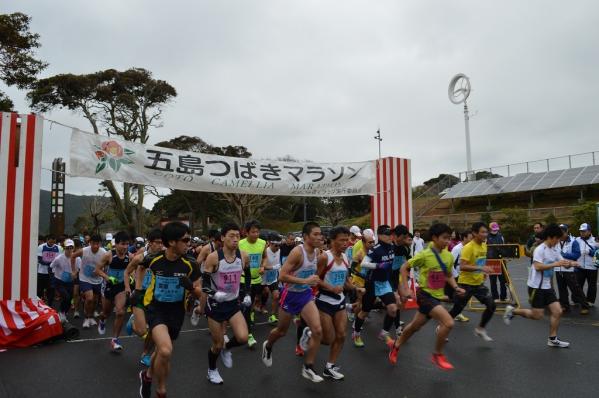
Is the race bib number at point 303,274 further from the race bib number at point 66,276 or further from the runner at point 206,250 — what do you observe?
the race bib number at point 66,276

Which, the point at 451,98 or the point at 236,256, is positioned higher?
the point at 451,98

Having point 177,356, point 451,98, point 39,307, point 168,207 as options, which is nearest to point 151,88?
point 168,207

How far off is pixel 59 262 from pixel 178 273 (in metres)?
6.37

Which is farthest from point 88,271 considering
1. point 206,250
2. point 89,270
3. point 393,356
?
point 393,356

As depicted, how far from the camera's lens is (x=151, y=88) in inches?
1148

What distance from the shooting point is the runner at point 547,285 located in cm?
664

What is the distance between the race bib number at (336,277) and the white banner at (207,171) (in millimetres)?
4594

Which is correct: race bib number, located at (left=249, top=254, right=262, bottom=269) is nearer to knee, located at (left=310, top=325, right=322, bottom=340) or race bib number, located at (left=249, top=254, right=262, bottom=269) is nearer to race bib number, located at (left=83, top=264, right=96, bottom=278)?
race bib number, located at (left=83, top=264, right=96, bottom=278)

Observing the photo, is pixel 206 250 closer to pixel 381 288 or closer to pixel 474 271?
pixel 381 288

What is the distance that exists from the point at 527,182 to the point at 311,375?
39786 mm

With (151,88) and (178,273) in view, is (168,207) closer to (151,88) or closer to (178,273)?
(151,88)

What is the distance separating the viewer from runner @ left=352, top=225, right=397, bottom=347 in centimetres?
684

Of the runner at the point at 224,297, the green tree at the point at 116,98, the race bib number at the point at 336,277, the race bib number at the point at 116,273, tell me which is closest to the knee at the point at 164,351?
the runner at the point at 224,297

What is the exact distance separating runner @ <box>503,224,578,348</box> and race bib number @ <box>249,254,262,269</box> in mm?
4445
